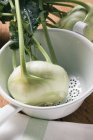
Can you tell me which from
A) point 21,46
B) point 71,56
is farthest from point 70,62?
point 21,46

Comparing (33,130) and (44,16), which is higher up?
(44,16)

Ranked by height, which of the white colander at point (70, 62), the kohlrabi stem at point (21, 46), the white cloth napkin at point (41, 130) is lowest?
the white cloth napkin at point (41, 130)

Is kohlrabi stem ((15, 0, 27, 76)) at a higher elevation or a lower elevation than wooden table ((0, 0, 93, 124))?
higher

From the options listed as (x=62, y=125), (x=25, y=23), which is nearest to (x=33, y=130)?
(x=62, y=125)

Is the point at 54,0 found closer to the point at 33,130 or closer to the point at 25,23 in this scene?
the point at 25,23

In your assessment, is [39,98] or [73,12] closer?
[39,98]

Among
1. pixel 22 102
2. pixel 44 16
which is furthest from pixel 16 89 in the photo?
pixel 44 16

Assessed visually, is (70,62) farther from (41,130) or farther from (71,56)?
(41,130)
